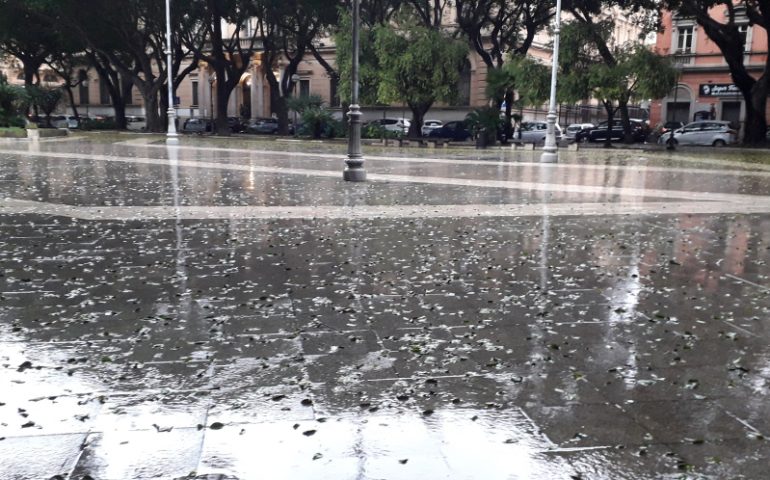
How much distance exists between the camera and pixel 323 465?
3363 millimetres

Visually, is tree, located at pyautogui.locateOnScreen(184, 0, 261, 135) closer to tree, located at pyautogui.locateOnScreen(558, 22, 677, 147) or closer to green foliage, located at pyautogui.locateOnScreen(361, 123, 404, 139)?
green foliage, located at pyautogui.locateOnScreen(361, 123, 404, 139)

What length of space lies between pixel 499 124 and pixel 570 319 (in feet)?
97.3

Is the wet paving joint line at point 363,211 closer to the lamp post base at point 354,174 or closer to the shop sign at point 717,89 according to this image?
the lamp post base at point 354,174

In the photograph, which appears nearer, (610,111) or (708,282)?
(708,282)

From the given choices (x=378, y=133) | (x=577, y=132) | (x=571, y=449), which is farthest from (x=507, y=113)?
(x=571, y=449)

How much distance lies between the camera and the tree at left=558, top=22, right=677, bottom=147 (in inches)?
1273

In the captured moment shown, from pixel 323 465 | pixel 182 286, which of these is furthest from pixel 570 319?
pixel 182 286

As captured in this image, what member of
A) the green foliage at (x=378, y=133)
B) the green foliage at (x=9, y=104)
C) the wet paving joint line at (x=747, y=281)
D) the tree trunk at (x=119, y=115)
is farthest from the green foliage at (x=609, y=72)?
the tree trunk at (x=119, y=115)

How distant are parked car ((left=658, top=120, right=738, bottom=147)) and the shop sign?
832 centimetres

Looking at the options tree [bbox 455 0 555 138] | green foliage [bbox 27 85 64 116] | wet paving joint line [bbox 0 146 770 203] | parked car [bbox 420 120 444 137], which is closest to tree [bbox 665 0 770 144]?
tree [bbox 455 0 555 138]

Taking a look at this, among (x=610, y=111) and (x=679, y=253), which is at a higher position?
(x=610, y=111)

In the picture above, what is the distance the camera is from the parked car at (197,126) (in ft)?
165

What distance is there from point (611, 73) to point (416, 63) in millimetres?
9422

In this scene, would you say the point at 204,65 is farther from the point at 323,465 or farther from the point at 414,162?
the point at 323,465
